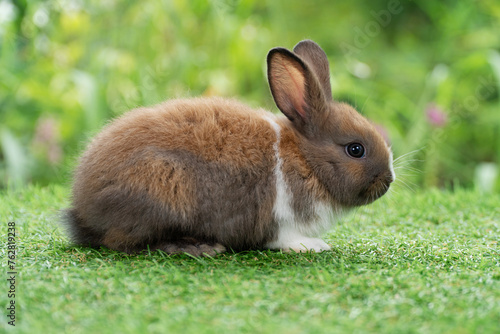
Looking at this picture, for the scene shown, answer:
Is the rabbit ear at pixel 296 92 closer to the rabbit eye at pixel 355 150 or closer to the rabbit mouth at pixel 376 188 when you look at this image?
the rabbit eye at pixel 355 150

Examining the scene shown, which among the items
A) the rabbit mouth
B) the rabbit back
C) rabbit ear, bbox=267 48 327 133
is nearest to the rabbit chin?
the rabbit mouth

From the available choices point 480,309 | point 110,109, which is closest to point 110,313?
point 480,309

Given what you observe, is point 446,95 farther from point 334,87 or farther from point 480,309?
point 480,309

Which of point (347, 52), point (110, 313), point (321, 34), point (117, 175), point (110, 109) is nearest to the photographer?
point (110, 313)

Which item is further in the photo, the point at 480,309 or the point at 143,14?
the point at 143,14

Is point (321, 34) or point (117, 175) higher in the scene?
point (321, 34)

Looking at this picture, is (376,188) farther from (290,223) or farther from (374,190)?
(290,223)

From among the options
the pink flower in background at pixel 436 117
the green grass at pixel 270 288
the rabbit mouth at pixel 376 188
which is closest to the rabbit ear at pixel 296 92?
the rabbit mouth at pixel 376 188
